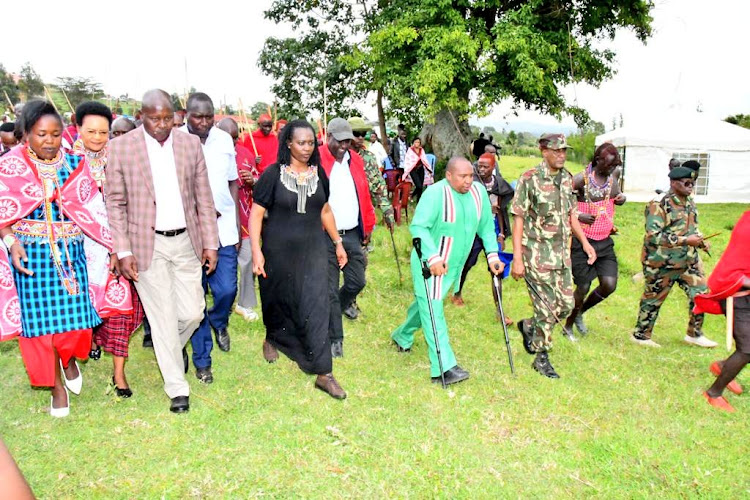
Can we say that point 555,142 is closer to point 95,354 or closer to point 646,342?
point 646,342

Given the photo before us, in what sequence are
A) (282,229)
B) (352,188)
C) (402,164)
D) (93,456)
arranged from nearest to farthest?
1. (93,456)
2. (282,229)
3. (352,188)
4. (402,164)

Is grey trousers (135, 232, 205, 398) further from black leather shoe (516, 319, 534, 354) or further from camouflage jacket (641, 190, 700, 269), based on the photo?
camouflage jacket (641, 190, 700, 269)

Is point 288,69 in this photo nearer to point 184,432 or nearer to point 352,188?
point 352,188

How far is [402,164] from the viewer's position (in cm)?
1438

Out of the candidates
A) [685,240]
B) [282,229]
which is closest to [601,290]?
[685,240]

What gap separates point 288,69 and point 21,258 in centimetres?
1541

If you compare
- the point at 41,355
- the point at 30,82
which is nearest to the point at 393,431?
the point at 41,355

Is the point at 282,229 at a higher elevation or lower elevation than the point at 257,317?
higher

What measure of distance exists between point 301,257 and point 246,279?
7.50 feet

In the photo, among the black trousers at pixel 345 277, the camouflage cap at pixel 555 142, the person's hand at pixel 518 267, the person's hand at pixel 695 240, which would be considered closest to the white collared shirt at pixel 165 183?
the black trousers at pixel 345 277

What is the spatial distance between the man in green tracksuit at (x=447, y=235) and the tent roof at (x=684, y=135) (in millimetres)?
Result: 14609

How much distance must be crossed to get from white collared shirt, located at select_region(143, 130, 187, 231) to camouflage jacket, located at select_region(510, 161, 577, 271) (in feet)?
9.37

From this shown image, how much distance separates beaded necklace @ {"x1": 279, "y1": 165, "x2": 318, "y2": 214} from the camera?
4.66 m

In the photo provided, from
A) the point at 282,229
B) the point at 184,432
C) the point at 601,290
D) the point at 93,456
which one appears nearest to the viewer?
the point at 93,456
